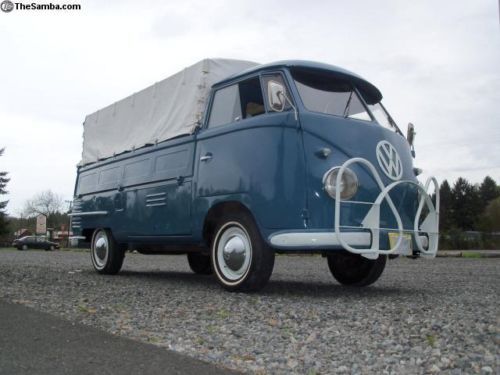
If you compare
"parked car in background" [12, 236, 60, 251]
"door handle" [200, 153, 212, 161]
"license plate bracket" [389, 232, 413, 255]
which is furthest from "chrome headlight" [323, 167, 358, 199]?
"parked car in background" [12, 236, 60, 251]

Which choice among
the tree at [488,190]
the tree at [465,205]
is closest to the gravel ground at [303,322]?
Answer: the tree at [465,205]

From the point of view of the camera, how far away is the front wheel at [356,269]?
6848mm

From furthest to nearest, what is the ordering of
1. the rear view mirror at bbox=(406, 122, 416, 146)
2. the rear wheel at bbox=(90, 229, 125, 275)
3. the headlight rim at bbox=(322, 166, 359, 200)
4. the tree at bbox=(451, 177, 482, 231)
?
the tree at bbox=(451, 177, 482, 231) < the rear wheel at bbox=(90, 229, 125, 275) < the rear view mirror at bbox=(406, 122, 416, 146) < the headlight rim at bbox=(322, 166, 359, 200)

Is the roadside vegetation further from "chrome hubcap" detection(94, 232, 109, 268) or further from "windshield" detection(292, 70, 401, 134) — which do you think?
"windshield" detection(292, 70, 401, 134)

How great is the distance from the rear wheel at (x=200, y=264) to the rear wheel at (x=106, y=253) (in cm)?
129

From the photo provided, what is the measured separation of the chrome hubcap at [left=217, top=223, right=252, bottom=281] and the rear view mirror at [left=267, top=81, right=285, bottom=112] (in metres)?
1.40

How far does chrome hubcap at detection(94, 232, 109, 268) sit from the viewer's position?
8.99m

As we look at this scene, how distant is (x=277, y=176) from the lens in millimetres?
5566

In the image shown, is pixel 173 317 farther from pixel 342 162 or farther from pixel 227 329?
pixel 342 162

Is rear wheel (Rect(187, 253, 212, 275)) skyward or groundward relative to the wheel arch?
groundward

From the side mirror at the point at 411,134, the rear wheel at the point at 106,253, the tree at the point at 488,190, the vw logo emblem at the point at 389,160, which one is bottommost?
the rear wheel at the point at 106,253

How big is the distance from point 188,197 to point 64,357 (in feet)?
11.8

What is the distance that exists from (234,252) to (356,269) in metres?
2.04

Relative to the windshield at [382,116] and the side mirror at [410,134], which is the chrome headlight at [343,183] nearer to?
the windshield at [382,116]
